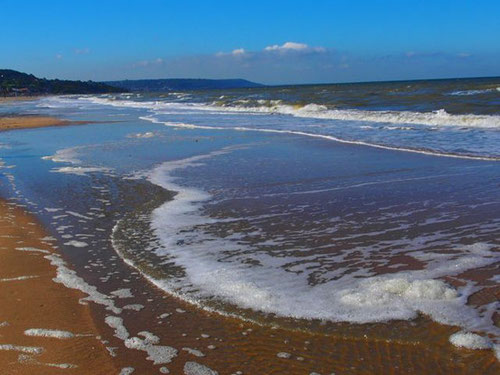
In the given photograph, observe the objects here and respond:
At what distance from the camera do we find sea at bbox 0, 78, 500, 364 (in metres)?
4.25

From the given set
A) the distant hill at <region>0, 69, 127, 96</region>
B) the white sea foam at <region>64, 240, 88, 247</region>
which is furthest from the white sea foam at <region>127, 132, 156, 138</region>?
the distant hill at <region>0, 69, 127, 96</region>

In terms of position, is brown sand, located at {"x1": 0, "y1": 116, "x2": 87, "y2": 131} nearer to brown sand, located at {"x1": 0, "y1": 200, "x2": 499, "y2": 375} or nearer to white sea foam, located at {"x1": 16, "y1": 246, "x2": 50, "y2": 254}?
white sea foam, located at {"x1": 16, "y1": 246, "x2": 50, "y2": 254}

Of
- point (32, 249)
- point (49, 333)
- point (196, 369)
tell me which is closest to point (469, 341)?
point (196, 369)

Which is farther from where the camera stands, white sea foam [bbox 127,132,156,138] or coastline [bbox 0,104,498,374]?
white sea foam [bbox 127,132,156,138]

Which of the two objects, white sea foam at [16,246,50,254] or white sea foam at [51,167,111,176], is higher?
white sea foam at [51,167,111,176]

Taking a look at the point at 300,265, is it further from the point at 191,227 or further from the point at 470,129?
the point at 470,129

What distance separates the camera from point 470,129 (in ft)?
61.0

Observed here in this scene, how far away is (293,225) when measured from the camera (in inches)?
259

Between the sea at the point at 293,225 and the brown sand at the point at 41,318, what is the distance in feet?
1.20

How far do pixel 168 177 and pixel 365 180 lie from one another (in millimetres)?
3746

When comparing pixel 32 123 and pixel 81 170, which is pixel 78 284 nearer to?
pixel 81 170

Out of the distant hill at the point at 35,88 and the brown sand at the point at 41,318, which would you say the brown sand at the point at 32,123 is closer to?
the brown sand at the point at 41,318

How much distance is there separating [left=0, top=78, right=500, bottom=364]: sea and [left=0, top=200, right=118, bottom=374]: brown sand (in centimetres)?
36

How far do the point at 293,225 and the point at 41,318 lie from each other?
3323 mm
